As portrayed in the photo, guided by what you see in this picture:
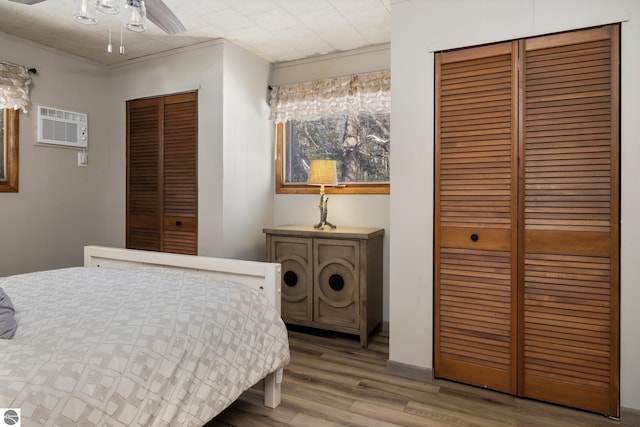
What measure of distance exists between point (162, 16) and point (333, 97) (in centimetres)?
173

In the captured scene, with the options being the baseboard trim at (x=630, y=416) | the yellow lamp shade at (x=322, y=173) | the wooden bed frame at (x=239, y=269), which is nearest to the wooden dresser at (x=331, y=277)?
the yellow lamp shade at (x=322, y=173)

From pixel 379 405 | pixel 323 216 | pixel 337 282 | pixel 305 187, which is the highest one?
pixel 305 187

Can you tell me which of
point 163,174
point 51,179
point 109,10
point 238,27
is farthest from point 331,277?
point 51,179

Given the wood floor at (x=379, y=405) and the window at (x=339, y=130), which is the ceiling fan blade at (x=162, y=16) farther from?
the wood floor at (x=379, y=405)

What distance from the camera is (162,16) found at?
6.56 feet

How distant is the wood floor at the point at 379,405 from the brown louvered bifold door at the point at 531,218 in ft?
0.31

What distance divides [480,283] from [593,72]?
4.05 feet

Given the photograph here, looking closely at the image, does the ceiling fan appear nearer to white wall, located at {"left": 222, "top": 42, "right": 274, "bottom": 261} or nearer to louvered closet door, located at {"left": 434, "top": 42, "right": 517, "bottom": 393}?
Answer: white wall, located at {"left": 222, "top": 42, "right": 274, "bottom": 261}

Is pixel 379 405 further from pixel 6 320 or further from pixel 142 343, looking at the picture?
pixel 6 320

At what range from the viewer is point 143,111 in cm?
370

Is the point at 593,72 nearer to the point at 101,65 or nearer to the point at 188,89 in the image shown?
the point at 188,89

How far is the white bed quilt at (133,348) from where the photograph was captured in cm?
107

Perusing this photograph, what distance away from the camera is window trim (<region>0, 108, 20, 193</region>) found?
10.4ft

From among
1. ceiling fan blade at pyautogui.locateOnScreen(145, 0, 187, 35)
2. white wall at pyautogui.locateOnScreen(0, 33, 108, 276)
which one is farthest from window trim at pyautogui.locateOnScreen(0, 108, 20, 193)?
ceiling fan blade at pyautogui.locateOnScreen(145, 0, 187, 35)
